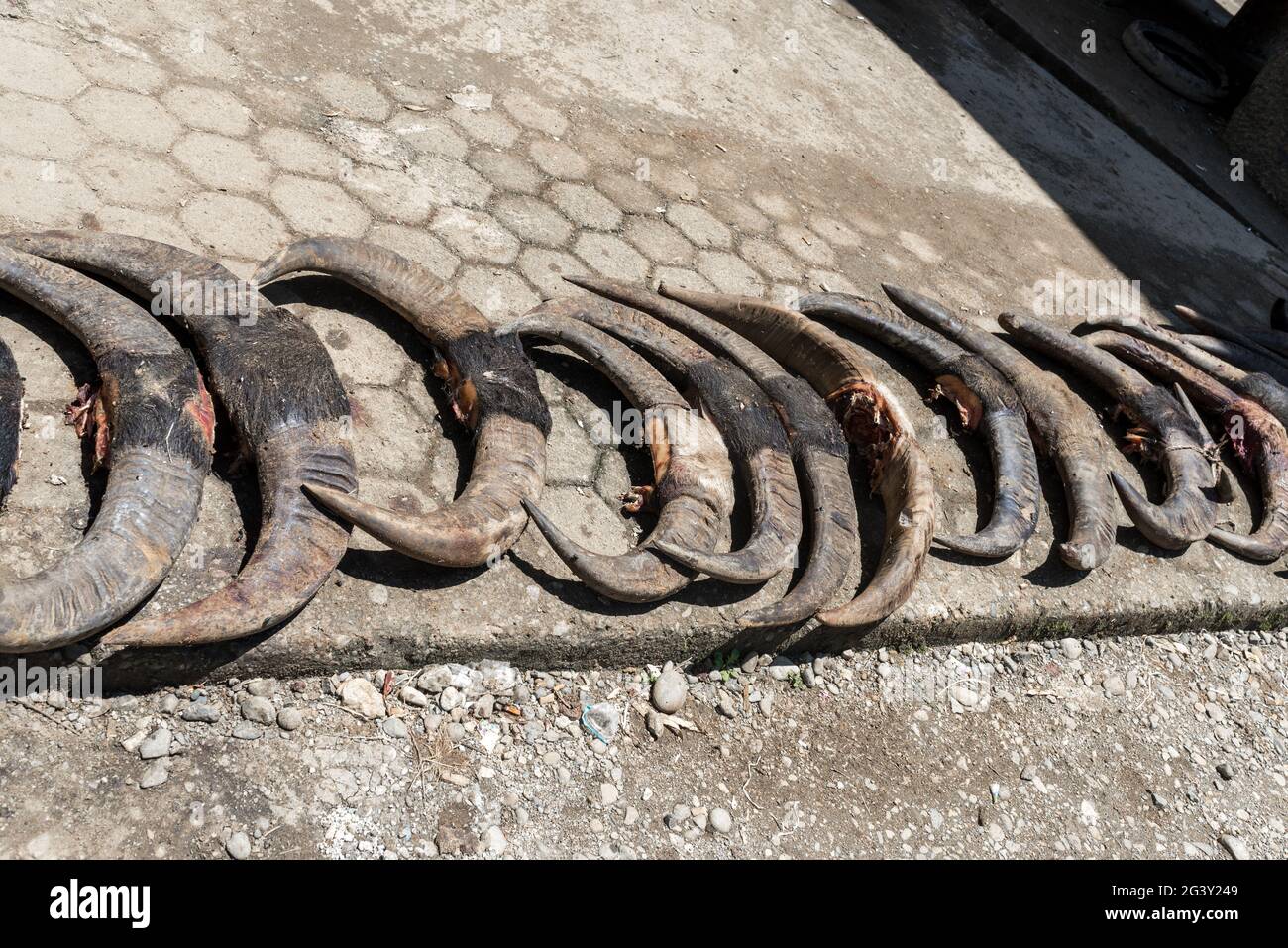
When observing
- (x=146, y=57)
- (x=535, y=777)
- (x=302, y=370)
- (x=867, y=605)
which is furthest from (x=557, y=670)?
(x=146, y=57)

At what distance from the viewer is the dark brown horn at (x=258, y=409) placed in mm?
2438

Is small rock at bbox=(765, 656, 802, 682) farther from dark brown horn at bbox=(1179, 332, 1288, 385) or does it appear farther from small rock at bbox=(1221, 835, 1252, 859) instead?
dark brown horn at bbox=(1179, 332, 1288, 385)

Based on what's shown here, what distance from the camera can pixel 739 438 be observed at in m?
3.49

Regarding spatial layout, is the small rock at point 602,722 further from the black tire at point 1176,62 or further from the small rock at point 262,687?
the black tire at point 1176,62

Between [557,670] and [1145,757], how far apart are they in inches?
86.9

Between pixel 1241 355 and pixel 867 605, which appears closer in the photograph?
pixel 867 605

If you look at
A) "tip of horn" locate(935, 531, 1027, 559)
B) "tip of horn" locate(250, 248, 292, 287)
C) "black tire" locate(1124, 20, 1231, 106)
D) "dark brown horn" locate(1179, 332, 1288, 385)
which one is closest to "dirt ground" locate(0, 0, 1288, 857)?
"tip of horn" locate(935, 531, 1027, 559)

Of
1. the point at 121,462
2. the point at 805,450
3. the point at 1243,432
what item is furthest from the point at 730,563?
the point at 1243,432

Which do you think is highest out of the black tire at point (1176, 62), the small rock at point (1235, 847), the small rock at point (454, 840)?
the black tire at point (1176, 62)

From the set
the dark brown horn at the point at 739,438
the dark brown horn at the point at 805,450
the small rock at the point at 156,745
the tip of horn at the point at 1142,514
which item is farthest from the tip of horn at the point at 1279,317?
the small rock at the point at 156,745

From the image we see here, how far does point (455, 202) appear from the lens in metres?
4.35

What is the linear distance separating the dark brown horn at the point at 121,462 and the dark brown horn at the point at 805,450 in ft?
5.35

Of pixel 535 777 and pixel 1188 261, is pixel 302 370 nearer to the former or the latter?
pixel 535 777

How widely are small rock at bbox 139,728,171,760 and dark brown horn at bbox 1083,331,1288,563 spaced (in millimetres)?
4108
